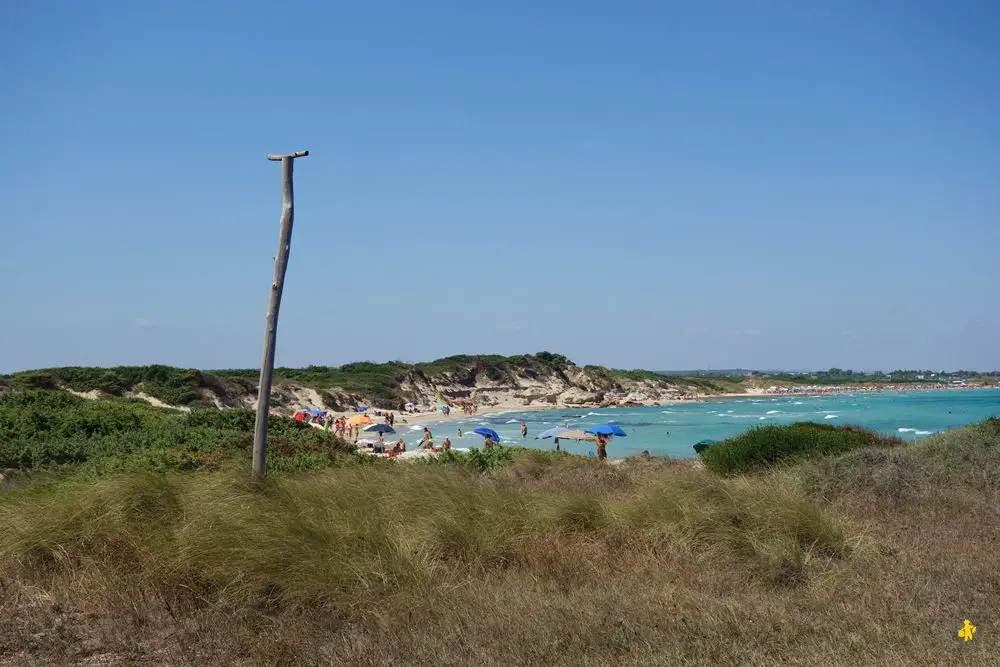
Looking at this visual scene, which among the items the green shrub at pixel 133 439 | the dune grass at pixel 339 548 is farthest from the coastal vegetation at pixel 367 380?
the dune grass at pixel 339 548

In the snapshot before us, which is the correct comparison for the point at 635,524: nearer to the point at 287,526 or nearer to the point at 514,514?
the point at 514,514

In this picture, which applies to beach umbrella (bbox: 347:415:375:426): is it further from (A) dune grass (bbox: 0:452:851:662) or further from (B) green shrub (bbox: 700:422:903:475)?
(A) dune grass (bbox: 0:452:851:662)

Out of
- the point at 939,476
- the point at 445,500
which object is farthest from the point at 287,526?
the point at 939,476

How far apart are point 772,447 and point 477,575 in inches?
417

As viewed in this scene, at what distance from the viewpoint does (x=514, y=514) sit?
7.32m

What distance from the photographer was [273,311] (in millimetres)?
9508

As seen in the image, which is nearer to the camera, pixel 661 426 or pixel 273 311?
pixel 273 311

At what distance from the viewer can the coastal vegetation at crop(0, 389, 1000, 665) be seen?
14.8ft

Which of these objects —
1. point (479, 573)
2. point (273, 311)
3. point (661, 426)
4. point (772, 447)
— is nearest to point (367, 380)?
point (661, 426)

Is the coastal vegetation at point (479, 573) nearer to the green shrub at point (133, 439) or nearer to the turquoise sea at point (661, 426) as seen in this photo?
the green shrub at point (133, 439)

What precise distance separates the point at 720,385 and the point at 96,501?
145 m

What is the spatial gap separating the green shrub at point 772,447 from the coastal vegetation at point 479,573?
472 centimetres

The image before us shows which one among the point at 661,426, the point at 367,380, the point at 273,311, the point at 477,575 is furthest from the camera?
the point at 367,380

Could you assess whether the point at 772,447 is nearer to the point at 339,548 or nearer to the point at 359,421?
the point at 339,548
